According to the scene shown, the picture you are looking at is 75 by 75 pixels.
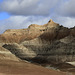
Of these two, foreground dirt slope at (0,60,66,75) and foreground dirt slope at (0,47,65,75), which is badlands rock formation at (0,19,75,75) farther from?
foreground dirt slope at (0,60,66,75)

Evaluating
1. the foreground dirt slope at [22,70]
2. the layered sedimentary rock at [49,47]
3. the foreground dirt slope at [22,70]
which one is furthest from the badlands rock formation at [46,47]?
the foreground dirt slope at [22,70]

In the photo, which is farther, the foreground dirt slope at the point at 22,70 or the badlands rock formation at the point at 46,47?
the badlands rock formation at the point at 46,47

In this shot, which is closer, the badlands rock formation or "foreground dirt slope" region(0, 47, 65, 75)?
"foreground dirt slope" region(0, 47, 65, 75)

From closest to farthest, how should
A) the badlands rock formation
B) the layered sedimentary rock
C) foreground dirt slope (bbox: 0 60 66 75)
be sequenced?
foreground dirt slope (bbox: 0 60 66 75), the badlands rock formation, the layered sedimentary rock

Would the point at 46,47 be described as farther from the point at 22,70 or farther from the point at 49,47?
the point at 22,70

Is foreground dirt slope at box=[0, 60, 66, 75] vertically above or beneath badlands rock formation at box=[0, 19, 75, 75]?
beneath

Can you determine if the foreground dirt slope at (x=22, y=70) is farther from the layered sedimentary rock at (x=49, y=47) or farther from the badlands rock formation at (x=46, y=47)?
the layered sedimentary rock at (x=49, y=47)

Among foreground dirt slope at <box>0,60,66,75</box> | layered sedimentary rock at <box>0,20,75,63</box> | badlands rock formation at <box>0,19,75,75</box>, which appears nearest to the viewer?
foreground dirt slope at <box>0,60,66,75</box>

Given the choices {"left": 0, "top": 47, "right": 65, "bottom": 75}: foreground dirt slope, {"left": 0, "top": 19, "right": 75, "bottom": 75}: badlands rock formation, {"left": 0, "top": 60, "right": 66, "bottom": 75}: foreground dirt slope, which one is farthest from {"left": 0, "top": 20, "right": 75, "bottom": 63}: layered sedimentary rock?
{"left": 0, "top": 60, "right": 66, "bottom": 75}: foreground dirt slope

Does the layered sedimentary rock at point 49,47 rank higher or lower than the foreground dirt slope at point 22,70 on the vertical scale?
higher

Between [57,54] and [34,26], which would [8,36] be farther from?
[57,54]

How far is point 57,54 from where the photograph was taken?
300ft

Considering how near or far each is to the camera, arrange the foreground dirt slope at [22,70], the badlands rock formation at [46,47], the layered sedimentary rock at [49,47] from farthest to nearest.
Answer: the layered sedimentary rock at [49,47], the badlands rock formation at [46,47], the foreground dirt slope at [22,70]

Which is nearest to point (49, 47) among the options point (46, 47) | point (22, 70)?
point (46, 47)
